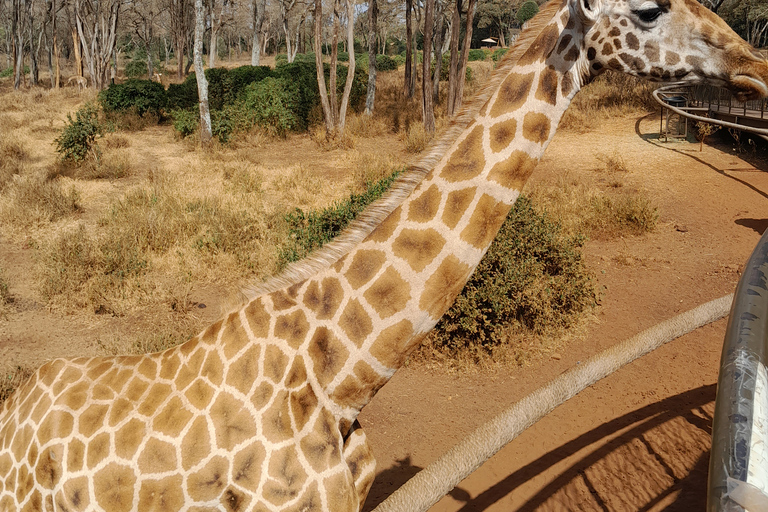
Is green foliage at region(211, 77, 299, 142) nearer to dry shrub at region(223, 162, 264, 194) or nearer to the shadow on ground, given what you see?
dry shrub at region(223, 162, 264, 194)

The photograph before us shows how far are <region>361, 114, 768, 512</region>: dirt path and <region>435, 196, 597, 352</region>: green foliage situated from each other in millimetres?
401

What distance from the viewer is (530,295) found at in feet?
21.1

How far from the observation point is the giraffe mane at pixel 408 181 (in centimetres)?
224

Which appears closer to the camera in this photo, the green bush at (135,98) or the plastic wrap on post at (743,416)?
the plastic wrap on post at (743,416)

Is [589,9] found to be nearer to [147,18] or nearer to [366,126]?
[366,126]

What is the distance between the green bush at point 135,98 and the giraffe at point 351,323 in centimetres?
1866

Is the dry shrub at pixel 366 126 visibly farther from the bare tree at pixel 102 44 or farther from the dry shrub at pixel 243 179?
the bare tree at pixel 102 44

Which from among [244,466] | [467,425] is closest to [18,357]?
[467,425]

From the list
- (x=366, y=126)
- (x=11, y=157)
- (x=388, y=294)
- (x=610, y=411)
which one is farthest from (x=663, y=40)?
(x=366, y=126)

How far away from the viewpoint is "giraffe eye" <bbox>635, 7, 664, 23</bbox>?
6.75 feet

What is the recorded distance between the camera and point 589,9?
6.74ft

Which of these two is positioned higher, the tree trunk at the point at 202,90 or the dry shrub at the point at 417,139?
the tree trunk at the point at 202,90

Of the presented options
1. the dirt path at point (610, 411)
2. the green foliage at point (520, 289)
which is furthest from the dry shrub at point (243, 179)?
the dirt path at point (610, 411)

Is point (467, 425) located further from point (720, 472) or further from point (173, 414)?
point (720, 472)
